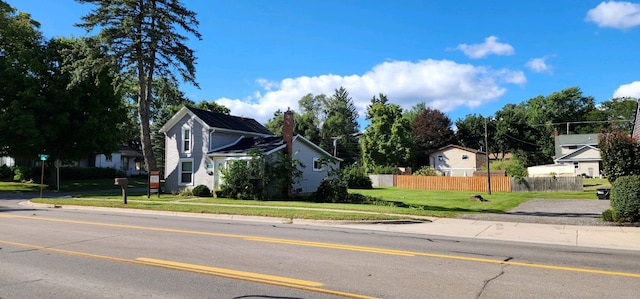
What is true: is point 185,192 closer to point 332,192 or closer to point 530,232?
point 332,192

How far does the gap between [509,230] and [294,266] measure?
8314 millimetres

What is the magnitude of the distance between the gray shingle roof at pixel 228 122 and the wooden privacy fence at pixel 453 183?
56.6ft

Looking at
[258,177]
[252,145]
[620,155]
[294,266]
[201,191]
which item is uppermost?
[252,145]

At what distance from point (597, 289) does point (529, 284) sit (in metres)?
0.87

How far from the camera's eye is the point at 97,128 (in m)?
36.0

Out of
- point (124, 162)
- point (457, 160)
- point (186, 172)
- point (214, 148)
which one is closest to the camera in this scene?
point (214, 148)

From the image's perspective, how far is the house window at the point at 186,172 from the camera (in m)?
30.1

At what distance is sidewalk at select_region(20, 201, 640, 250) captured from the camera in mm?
Result: 11211

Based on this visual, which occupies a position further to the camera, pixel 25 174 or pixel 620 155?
pixel 25 174

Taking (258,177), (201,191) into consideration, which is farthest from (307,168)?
(201,191)

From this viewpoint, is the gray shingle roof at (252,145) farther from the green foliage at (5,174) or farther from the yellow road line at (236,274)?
the green foliage at (5,174)

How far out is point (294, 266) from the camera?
7504 millimetres

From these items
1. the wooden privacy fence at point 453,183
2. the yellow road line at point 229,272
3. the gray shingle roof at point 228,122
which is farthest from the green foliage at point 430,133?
the yellow road line at point 229,272

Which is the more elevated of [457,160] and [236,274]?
[457,160]
